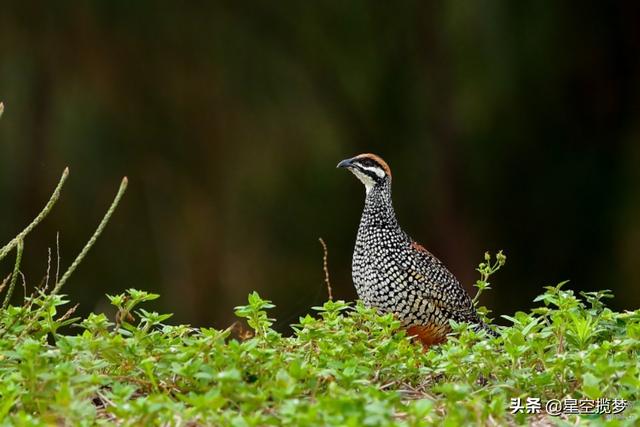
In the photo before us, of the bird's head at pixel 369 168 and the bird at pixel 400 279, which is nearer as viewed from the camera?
the bird at pixel 400 279

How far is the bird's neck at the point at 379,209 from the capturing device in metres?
5.28

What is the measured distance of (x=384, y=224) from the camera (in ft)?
17.3

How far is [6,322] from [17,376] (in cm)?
67

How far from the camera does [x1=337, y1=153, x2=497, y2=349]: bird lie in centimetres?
Result: 501

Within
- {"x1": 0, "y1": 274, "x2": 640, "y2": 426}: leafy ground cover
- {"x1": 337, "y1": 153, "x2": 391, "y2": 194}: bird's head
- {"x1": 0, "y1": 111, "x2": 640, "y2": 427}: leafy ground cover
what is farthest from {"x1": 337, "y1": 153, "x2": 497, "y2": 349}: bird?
{"x1": 0, "y1": 111, "x2": 640, "y2": 427}: leafy ground cover

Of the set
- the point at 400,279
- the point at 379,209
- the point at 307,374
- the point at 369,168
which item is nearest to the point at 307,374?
the point at 307,374

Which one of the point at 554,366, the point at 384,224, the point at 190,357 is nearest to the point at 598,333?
the point at 554,366

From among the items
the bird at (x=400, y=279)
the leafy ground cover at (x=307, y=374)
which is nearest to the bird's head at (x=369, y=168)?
the bird at (x=400, y=279)

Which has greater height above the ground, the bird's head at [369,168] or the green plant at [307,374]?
the bird's head at [369,168]

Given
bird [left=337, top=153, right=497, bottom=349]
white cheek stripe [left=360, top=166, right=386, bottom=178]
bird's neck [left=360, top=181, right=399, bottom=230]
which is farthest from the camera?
white cheek stripe [left=360, top=166, right=386, bottom=178]

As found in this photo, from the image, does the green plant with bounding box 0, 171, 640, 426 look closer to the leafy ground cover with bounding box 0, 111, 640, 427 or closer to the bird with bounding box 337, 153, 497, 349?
the leafy ground cover with bounding box 0, 111, 640, 427

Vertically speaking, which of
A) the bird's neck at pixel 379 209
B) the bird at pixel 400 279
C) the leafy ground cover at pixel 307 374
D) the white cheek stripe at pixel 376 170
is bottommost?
the leafy ground cover at pixel 307 374

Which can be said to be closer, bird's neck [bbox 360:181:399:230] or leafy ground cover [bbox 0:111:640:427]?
leafy ground cover [bbox 0:111:640:427]

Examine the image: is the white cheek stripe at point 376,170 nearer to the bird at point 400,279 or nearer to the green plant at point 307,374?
the bird at point 400,279
